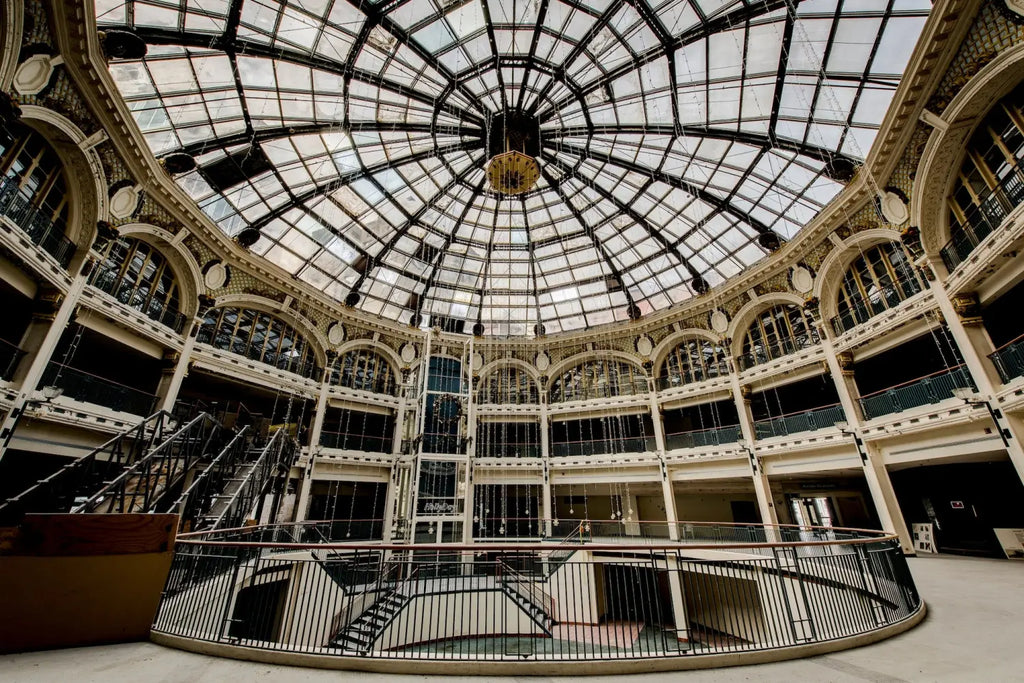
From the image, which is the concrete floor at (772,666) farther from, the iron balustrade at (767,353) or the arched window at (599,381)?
the arched window at (599,381)

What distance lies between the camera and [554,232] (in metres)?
21.9

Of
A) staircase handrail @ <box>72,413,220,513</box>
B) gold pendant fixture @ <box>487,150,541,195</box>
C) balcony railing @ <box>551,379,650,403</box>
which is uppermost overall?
gold pendant fixture @ <box>487,150,541,195</box>

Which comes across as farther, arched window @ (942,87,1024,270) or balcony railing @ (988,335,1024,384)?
balcony railing @ (988,335,1024,384)

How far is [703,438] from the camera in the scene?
2156cm

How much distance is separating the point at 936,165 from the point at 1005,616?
12253 mm

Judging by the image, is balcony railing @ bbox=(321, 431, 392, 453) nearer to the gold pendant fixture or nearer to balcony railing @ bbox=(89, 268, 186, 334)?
balcony railing @ bbox=(89, 268, 186, 334)

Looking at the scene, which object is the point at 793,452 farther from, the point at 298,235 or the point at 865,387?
the point at 298,235

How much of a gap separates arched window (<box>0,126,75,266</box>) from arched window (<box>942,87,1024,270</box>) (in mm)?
25613

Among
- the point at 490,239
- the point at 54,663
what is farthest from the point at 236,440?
the point at 490,239

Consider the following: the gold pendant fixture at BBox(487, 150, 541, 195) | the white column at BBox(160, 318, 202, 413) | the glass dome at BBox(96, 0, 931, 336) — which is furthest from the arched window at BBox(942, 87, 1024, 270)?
the white column at BBox(160, 318, 202, 413)

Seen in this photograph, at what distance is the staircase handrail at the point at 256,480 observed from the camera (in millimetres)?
10086

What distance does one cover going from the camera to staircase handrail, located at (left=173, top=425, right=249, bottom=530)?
856cm

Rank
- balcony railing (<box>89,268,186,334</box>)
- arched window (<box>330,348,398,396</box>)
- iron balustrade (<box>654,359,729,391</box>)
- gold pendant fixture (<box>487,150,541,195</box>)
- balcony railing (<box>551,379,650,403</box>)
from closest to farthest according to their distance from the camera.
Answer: balcony railing (<box>89,268,186,334</box>) → gold pendant fixture (<box>487,150,541,195</box>) → iron balustrade (<box>654,359,729,391</box>) → arched window (<box>330,348,398,396</box>) → balcony railing (<box>551,379,650,403</box>)

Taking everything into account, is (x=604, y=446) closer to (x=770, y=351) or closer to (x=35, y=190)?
(x=770, y=351)
